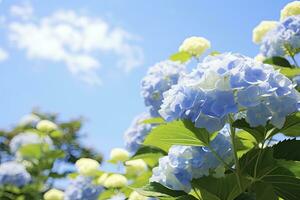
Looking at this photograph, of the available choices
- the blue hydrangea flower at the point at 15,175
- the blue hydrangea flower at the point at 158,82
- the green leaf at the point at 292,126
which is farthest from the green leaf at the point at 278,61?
the blue hydrangea flower at the point at 15,175

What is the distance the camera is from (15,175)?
17.1 feet

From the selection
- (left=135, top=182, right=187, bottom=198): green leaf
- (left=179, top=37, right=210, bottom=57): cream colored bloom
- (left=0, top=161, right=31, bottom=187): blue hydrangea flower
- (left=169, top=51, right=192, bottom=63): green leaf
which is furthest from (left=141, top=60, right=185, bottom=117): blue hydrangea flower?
(left=0, top=161, right=31, bottom=187): blue hydrangea flower

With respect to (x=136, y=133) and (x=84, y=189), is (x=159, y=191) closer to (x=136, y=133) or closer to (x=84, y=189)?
(x=136, y=133)

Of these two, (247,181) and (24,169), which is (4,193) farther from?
(247,181)

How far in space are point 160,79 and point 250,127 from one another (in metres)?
1.45

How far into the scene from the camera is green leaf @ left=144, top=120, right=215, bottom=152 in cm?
144

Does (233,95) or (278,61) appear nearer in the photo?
(233,95)

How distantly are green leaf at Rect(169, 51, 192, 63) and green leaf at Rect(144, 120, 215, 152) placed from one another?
1229mm

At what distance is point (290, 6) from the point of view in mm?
2596

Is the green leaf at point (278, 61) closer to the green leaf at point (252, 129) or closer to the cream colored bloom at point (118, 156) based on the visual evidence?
the green leaf at point (252, 129)

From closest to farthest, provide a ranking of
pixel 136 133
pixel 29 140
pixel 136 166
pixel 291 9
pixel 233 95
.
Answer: pixel 233 95 → pixel 291 9 → pixel 136 166 → pixel 136 133 → pixel 29 140

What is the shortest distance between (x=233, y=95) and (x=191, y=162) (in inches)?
11.0

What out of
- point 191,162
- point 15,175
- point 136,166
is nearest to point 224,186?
point 191,162

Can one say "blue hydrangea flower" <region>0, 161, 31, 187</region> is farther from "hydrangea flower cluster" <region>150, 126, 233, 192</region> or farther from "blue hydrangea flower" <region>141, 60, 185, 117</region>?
"hydrangea flower cluster" <region>150, 126, 233, 192</region>
